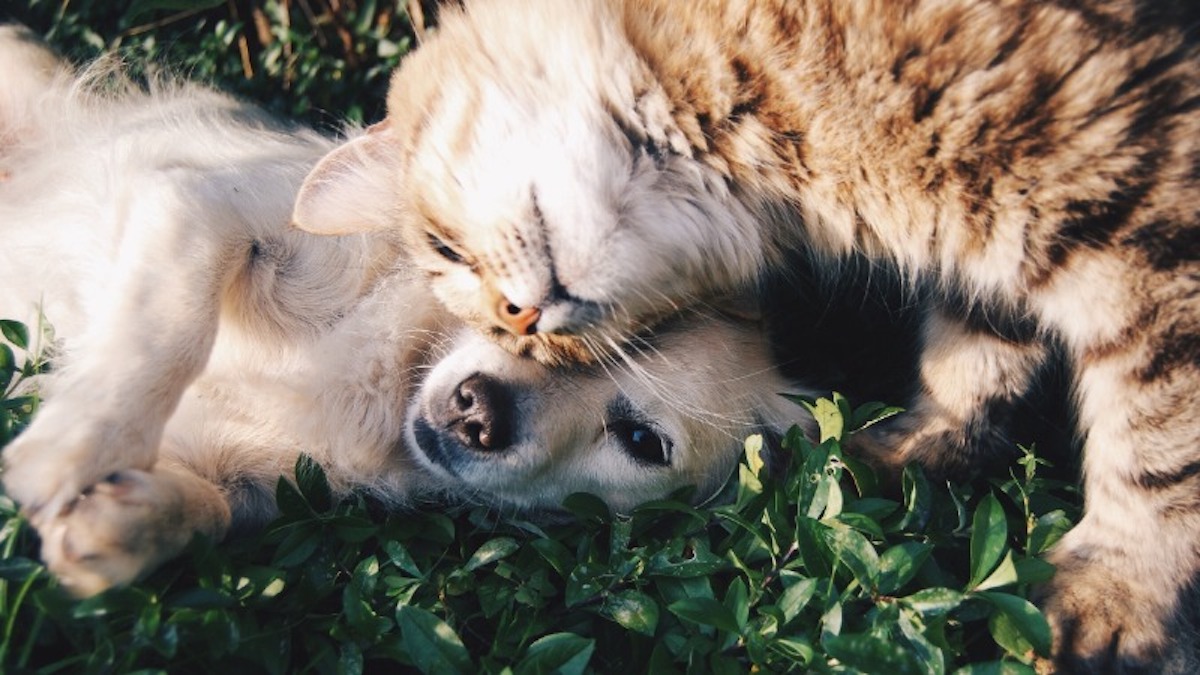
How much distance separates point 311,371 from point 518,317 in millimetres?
723

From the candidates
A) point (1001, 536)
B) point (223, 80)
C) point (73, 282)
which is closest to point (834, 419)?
point (1001, 536)

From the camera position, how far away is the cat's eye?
2.69m

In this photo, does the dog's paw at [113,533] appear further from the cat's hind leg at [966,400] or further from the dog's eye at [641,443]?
the cat's hind leg at [966,400]

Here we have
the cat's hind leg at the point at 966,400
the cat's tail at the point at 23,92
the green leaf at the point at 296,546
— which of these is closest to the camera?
the green leaf at the point at 296,546

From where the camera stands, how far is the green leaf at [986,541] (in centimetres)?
221

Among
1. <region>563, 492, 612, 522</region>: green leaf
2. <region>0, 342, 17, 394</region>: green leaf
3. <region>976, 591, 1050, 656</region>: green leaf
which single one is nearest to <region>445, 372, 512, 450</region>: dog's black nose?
<region>563, 492, 612, 522</region>: green leaf

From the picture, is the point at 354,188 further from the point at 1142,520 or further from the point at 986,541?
the point at 1142,520

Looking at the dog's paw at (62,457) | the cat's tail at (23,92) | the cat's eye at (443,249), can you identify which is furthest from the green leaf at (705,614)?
the cat's tail at (23,92)

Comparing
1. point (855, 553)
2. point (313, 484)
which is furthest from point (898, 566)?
point (313, 484)

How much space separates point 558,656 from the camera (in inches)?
85.4

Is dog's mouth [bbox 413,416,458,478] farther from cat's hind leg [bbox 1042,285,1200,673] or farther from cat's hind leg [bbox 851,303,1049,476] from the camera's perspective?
cat's hind leg [bbox 1042,285,1200,673]

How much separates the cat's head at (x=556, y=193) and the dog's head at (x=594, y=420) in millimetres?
110

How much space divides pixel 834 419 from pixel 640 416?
0.53m

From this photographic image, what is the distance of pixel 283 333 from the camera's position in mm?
2982
